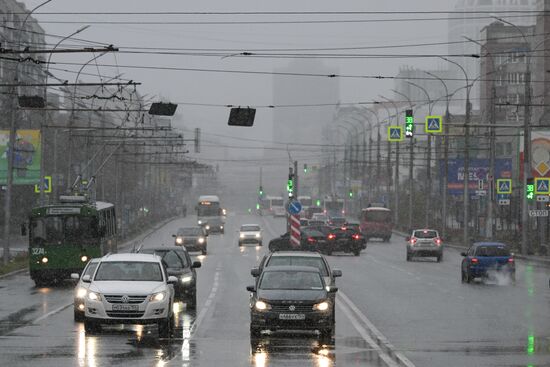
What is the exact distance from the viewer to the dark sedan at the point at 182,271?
29.8 m

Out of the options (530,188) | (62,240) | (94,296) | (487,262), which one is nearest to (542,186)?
(530,188)

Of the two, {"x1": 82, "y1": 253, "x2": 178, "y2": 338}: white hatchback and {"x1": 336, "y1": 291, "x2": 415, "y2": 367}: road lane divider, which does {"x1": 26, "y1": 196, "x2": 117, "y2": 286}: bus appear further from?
{"x1": 82, "y1": 253, "x2": 178, "y2": 338}: white hatchback

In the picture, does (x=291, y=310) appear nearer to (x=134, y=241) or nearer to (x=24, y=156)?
(x=24, y=156)

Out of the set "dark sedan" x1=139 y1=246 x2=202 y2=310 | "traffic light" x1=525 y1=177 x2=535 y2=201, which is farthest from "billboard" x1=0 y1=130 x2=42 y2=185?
"dark sedan" x1=139 y1=246 x2=202 y2=310

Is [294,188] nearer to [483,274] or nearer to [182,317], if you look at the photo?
[483,274]

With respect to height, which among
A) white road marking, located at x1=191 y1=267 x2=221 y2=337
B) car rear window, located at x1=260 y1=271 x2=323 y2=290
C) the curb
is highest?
car rear window, located at x1=260 y1=271 x2=323 y2=290

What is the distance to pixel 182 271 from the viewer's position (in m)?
30.2

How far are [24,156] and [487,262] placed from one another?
1628 inches

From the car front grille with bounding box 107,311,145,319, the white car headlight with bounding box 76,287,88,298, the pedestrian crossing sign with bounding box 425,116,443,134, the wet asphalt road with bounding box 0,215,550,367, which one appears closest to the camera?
the wet asphalt road with bounding box 0,215,550,367

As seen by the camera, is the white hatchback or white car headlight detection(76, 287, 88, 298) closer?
the white hatchback

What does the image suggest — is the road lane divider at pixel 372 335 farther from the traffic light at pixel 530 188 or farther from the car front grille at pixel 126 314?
the traffic light at pixel 530 188

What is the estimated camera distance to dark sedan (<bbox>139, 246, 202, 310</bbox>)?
29797 millimetres

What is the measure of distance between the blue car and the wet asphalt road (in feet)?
1.86

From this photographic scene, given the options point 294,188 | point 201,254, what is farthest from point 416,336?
point 201,254
